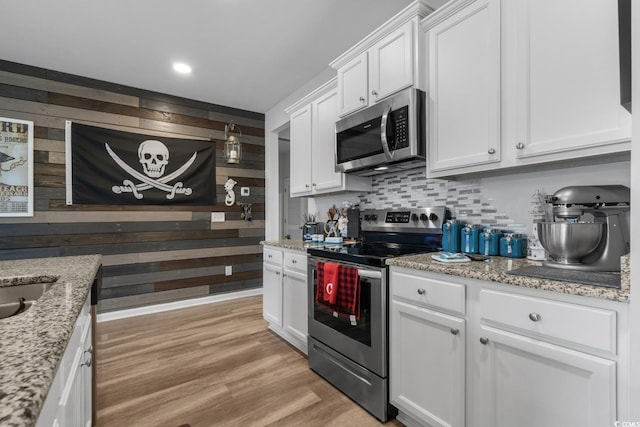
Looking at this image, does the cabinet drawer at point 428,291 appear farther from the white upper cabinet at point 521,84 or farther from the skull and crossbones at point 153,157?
the skull and crossbones at point 153,157

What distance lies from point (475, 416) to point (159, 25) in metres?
3.21

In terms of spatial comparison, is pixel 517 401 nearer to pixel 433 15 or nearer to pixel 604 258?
pixel 604 258

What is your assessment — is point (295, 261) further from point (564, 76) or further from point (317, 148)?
point (564, 76)

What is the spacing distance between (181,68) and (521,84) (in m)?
2.97

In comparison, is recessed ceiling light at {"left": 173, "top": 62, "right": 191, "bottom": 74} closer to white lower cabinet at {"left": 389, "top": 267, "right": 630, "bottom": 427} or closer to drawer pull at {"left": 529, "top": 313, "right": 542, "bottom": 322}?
white lower cabinet at {"left": 389, "top": 267, "right": 630, "bottom": 427}

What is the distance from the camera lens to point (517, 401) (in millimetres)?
1175

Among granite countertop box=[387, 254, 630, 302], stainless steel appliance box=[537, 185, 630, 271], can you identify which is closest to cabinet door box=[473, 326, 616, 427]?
granite countertop box=[387, 254, 630, 302]

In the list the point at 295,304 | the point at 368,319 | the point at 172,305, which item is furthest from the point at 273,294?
the point at 172,305

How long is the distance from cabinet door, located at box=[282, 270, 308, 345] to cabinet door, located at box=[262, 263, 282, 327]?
3.2 inches

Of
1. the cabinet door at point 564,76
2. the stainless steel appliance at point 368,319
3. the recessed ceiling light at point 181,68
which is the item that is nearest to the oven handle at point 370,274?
the stainless steel appliance at point 368,319

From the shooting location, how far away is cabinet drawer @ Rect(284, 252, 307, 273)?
241 centimetres

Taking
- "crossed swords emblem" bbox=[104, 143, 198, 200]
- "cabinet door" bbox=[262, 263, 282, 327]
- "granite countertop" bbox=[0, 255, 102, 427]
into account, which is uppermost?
"crossed swords emblem" bbox=[104, 143, 198, 200]

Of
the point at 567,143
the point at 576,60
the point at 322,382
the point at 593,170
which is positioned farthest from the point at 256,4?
the point at 322,382

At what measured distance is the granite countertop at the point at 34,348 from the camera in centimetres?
41
